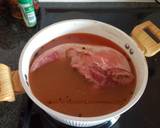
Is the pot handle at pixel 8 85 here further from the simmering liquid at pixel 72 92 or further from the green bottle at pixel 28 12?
the green bottle at pixel 28 12

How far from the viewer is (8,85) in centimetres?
54

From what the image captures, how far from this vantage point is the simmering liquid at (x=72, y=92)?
549 millimetres

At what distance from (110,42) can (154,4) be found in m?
0.27

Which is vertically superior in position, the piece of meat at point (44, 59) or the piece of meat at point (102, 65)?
the piece of meat at point (102, 65)

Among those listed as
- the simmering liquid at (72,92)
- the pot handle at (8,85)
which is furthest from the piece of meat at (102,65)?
the pot handle at (8,85)

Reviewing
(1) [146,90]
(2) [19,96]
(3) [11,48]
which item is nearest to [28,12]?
(3) [11,48]

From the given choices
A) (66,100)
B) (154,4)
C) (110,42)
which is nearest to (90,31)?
(110,42)

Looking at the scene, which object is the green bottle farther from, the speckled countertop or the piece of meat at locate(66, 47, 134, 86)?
the piece of meat at locate(66, 47, 134, 86)

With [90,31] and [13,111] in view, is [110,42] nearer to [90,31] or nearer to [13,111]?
[90,31]

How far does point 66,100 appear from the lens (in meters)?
0.56

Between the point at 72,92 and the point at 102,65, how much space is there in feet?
0.29

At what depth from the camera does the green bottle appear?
0.69m

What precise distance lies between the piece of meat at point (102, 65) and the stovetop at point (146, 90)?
0.09 meters

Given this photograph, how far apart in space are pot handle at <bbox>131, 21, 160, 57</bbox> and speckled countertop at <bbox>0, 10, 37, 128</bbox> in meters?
0.28
